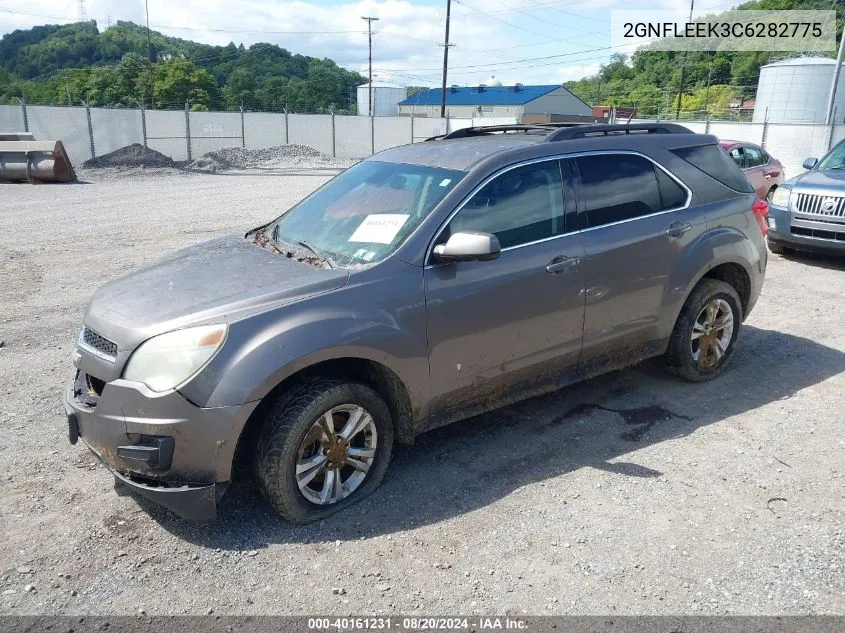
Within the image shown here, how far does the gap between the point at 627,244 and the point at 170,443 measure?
3.04 meters

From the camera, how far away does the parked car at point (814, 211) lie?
29.5ft

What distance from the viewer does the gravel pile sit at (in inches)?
1092

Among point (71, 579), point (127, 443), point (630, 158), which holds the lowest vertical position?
point (71, 579)

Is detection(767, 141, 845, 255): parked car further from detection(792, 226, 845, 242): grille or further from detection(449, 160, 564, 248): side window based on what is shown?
detection(449, 160, 564, 248): side window

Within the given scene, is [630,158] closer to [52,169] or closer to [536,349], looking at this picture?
[536,349]

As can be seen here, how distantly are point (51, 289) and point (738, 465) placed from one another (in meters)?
7.22

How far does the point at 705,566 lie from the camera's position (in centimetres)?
315

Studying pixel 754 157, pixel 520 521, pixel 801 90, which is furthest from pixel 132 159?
pixel 801 90

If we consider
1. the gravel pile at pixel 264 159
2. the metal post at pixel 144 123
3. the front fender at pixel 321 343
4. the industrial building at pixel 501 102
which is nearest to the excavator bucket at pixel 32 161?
the gravel pile at pixel 264 159

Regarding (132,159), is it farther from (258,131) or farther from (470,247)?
(470,247)

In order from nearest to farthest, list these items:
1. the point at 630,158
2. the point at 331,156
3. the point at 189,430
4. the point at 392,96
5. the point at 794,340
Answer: the point at 189,430 → the point at 630,158 → the point at 794,340 → the point at 331,156 → the point at 392,96

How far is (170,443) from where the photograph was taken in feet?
10.0

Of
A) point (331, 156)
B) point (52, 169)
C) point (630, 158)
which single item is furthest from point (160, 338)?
point (331, 156)

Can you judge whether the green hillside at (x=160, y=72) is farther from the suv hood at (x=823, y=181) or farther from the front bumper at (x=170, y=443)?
the front bumper at (x=170, y=443)
